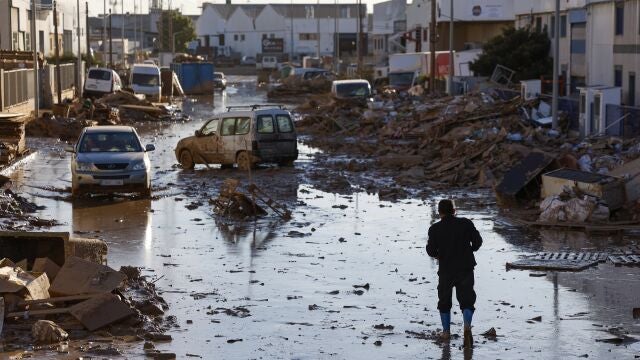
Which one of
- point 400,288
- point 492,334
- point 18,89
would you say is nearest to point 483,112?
point 18,89

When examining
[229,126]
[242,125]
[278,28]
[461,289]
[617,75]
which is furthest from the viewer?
[278,28]

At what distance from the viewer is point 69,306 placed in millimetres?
13711

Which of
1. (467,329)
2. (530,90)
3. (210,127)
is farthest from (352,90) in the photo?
(467,329)

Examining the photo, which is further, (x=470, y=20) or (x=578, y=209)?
(x=470, y=20)

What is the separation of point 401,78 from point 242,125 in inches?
1898

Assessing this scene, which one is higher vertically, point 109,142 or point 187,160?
point 109,142

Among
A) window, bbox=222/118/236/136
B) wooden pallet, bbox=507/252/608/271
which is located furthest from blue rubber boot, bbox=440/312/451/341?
window, bbox=222/118/236/136

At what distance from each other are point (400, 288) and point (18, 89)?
131 feet

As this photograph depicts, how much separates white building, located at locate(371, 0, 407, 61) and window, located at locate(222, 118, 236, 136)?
294 ft

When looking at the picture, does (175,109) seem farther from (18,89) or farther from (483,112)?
(483,112)

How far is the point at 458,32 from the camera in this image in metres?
94.6

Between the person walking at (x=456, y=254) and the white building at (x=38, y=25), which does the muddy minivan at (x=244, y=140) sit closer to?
the person walking at (x=456, y=254)

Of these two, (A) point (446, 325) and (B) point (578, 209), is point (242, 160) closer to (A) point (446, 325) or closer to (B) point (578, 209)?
(B) point (578, 209)

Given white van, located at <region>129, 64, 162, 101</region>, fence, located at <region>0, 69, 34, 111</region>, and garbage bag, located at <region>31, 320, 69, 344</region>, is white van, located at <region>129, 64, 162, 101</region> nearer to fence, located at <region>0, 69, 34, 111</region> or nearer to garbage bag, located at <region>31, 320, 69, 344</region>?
fence, located at <region>0, 69, 34, 111</region>
